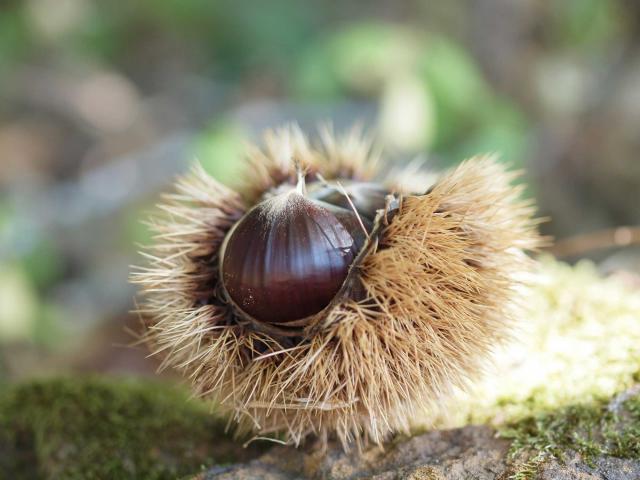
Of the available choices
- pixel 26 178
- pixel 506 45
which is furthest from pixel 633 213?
pixel 26 178

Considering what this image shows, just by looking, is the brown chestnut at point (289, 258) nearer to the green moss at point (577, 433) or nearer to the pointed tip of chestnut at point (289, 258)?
the pointed tip of chestnut at point (289, 258)

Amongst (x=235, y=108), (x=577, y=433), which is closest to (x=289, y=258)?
(x=577, y=433)

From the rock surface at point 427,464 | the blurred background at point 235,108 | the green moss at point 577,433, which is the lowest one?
the rock surface at point 427,464

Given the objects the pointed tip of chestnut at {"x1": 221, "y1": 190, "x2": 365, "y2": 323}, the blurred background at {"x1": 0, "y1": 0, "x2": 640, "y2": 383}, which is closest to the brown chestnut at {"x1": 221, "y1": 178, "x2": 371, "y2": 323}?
the pointed tip of chestnut at {"x1": 221, "y1": 190, "x2": 365, "y2": 323}

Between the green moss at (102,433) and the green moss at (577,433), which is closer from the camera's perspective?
the green moss at (577,433)

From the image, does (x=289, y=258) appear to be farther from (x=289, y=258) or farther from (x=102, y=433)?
(x=102, y=433)

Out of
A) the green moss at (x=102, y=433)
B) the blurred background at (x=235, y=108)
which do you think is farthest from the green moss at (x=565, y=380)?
the green moss at (x=102, y=433)

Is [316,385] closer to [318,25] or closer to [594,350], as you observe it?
[594,350]
